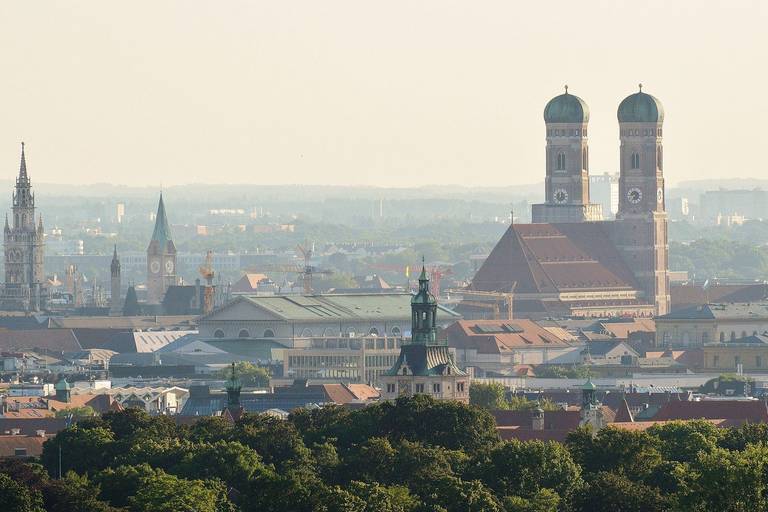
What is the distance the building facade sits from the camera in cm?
11212

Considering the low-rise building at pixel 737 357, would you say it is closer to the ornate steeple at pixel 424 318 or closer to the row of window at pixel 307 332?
the row of window at pixel 307 332

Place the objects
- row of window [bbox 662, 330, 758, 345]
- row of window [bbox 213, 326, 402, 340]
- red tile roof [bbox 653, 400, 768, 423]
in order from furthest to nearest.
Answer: row of window [bbox 213, 326, 402, 340] → row of window [bbox 662, 330, 758, 345] → red tile roof [bbox 653, 400, 768, 423]

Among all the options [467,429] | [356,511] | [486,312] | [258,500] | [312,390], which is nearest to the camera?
[356,511]

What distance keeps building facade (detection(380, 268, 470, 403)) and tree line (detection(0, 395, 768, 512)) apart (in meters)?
7.07

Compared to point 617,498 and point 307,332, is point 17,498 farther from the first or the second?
point 307,332

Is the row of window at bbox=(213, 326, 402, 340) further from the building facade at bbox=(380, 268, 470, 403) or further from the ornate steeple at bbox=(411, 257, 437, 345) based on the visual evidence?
the ornate steeple at bbox=(411, 257, 437, 345)

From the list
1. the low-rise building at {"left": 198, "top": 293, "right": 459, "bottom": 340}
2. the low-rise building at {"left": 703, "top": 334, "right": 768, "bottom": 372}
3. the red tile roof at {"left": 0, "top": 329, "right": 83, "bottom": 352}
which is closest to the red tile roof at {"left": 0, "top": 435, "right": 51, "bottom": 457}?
the low-rise building at {"left": 703, "top": 334, "right": 768, "bottom": 372}

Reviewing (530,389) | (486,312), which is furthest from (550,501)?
(486,312)

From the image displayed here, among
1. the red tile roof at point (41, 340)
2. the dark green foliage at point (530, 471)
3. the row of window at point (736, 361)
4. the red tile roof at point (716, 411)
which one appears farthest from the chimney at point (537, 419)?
the red tile roof at point (41, 340)

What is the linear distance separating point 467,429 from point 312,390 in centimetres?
3930

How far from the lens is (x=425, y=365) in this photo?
112562mm

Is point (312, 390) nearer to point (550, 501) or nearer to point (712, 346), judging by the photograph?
point (712, 346)

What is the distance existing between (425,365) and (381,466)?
74.5ft

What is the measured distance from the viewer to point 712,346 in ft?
565
